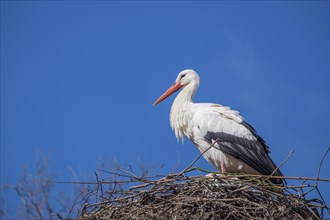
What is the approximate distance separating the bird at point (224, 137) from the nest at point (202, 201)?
147cm

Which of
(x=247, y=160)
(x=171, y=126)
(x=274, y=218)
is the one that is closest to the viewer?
(x=274, y=218)

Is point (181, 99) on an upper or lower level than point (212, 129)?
upper

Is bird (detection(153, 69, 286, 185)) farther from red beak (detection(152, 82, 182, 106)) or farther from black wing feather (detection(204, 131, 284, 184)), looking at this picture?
red beak (detection(152, 82, 182, 106))

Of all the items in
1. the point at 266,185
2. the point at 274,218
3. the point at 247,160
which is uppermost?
the point at 247,160

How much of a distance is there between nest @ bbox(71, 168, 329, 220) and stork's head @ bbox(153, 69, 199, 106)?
8.66 feet

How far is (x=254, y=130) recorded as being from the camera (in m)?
8.34

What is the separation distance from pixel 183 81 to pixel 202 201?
3174 millimetres

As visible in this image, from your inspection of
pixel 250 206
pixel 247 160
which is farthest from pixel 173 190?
pixel 247 160

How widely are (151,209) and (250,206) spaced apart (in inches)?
38.4

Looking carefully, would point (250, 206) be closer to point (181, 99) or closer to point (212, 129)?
point (212, 129)

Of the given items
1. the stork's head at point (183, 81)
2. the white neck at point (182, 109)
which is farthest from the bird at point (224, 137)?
the stork's head at point (183, 81)

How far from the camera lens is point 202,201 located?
6.21m

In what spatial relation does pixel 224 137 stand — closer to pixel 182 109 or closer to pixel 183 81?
pixel 182 109

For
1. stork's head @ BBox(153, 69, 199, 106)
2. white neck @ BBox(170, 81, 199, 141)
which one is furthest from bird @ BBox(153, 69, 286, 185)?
stork's head @ BBox(153, 69, 199, 106)
